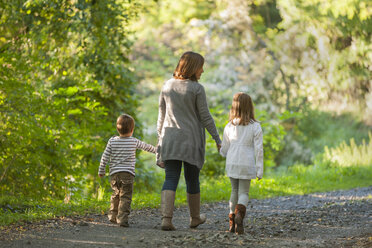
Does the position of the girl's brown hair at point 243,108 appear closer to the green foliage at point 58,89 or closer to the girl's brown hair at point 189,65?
the girl's brown hair at point 189,65

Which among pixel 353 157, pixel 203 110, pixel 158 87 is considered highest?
pixel 158 87

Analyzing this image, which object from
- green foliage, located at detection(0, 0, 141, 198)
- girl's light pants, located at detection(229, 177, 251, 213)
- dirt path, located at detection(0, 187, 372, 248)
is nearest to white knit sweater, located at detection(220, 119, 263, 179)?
girl's light pants, located at detection(229, 177, 251, 213)

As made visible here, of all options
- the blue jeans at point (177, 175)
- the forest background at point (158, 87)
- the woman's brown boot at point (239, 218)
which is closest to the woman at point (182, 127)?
the blue jeans at point (177, 175)

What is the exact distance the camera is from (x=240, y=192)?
4.96 meters

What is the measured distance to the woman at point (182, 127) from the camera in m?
4.90

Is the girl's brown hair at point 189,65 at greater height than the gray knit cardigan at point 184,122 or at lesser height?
greater

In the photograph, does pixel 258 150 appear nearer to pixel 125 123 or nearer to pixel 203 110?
pixel 203 110

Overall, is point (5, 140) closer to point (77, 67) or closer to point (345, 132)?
point (77, 67)

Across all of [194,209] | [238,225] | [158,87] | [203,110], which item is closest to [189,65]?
[203,110]

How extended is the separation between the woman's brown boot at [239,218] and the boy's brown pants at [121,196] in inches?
43.0

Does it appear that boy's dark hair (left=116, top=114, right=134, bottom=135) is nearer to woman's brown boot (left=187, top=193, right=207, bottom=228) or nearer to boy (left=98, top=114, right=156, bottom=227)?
boy (left=98, top=114, right=156, bottom=227)

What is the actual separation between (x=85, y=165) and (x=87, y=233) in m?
4.35

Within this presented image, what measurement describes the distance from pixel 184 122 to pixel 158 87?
64.3ft

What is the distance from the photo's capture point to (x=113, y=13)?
913 cm
